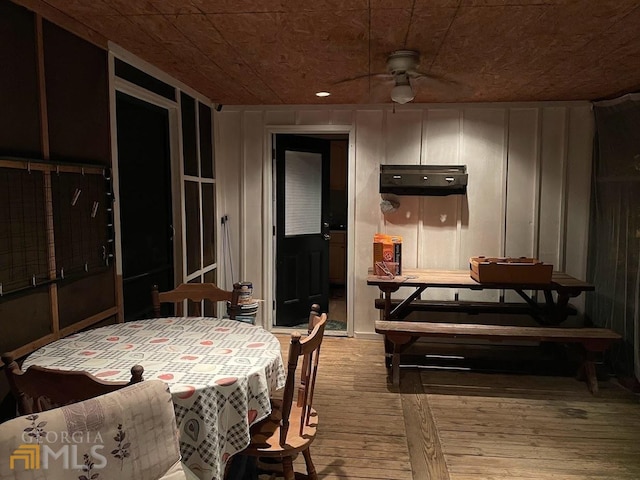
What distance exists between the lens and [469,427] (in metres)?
3.03

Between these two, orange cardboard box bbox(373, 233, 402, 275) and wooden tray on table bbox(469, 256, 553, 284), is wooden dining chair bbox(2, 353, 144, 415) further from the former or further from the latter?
wooden tray on table bbox(469, 256, 553, 284)

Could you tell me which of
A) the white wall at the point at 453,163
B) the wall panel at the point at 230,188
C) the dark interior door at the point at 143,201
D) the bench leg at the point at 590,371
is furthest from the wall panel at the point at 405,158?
the dark interior door at the point at 143,201

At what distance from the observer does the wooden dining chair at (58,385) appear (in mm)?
1442

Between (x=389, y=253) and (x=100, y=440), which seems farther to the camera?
(x=389, y=253)

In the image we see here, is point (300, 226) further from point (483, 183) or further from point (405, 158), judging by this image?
point (483, 183)

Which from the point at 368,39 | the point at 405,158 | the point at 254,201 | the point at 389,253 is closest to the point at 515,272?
the point at 389,253

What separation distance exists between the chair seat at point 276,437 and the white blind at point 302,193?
9.88ft

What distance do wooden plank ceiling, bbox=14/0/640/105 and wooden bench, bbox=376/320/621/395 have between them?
187 centimetres

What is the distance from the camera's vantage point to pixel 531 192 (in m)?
4.61

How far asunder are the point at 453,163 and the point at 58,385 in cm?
408

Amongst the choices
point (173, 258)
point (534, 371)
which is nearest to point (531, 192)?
point (534, 371)

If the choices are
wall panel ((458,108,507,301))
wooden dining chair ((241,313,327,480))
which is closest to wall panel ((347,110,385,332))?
wall panel ((458,108,507,301))

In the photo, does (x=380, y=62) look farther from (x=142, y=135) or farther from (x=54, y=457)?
(x=54, y=457)

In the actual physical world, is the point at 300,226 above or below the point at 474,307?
above
